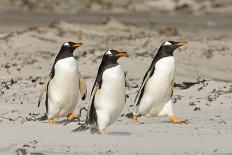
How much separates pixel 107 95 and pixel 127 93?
4463mm

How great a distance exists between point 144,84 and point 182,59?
927 cm

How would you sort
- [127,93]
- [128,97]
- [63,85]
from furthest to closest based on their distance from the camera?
[127,93] < [128,97] < [63,85]

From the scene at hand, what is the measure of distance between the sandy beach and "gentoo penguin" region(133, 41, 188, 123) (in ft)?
0.69

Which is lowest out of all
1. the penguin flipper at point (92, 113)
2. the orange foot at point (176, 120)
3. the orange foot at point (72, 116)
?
the orange foot at point (176, 120)

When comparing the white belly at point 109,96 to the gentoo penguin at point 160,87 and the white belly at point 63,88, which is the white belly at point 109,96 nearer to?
the white belly at point 63,88

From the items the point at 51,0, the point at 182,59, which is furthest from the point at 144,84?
the point at 51,0

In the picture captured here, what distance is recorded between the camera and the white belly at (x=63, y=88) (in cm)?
1019

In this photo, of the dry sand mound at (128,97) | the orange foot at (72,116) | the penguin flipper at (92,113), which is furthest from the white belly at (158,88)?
the penguin flipper at (92,113)

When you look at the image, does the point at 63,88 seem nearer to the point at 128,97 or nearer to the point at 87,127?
the point at 87,127

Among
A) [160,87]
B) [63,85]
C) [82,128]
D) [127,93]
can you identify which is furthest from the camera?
[127,93]

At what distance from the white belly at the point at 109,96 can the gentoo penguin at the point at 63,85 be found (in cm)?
106

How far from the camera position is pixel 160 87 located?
10.4 meters

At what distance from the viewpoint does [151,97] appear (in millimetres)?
10508

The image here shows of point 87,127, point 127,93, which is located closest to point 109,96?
point 87,127
